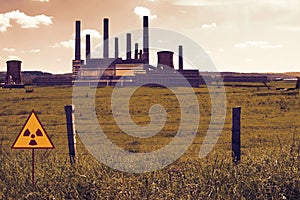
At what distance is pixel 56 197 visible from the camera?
6711 millimetres

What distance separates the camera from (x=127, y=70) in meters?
69.0

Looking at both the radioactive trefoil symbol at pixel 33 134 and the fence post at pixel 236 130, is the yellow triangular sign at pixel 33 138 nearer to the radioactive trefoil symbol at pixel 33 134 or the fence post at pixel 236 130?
the radioactive trefoil symbol at pixel 33 134

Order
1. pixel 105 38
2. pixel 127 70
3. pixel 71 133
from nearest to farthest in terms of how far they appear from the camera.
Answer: pixel 71 133 → pixel 127 70 → pixel 105 38

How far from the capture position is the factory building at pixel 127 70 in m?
62.8

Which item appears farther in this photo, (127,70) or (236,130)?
(127,70)

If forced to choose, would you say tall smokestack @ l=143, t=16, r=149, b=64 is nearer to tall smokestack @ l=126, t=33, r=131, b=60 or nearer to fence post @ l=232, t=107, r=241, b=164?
tall smokestack @ l=126, t=33, r=131, b=60

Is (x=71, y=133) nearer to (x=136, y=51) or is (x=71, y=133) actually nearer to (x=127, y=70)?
(x=127, y=70)

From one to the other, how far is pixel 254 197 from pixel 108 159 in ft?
10.0

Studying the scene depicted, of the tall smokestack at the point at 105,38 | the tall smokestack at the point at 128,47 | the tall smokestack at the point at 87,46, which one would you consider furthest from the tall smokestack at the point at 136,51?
the tall smokestack at the point at 87,46

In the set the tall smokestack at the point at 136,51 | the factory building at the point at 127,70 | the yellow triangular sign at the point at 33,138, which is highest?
the tall smokestack at the point at 136,51

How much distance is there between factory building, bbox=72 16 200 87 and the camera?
62750 millimetres

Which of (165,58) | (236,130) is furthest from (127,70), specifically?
(236,130)

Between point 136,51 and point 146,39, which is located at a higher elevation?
point 146,39

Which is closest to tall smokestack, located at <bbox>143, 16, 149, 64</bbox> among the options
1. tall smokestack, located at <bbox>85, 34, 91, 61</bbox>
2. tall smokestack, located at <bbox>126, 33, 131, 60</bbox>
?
tall smokestack, located at <bbox>126, 33, 131, 60</bbox>
